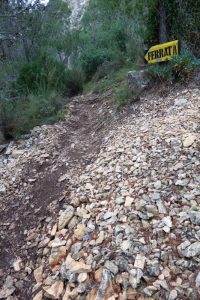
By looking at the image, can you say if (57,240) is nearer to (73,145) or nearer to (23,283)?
(23,283)

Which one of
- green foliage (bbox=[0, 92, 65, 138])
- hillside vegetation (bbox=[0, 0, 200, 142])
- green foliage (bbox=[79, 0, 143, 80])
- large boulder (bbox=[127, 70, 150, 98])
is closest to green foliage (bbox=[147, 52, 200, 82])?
hillside vegetation (bbox=[0, 0, 200, 142])

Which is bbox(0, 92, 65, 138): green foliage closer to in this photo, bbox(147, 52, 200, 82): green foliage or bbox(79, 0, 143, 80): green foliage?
bbox(147, 52, 200, 82): green foliage

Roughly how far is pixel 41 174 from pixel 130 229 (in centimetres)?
155

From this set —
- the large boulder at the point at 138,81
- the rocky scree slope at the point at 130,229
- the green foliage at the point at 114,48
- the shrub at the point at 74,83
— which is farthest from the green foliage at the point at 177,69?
the shrub at the point at 74,83

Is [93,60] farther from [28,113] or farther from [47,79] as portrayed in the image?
[28,113]

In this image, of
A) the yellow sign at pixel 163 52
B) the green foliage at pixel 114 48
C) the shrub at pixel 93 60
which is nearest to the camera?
the yellow sign at pixel 163 52

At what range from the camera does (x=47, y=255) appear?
2.36m

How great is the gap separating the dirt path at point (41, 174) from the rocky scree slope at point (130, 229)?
92mm

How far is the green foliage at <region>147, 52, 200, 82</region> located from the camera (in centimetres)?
439

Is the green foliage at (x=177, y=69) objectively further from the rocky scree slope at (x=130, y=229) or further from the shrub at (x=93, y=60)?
the shrub at (x=93, y=60)

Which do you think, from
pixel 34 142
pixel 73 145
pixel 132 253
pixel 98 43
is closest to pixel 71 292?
pixel 132 253

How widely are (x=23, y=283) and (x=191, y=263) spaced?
1.24m

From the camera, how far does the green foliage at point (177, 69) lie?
173 inches

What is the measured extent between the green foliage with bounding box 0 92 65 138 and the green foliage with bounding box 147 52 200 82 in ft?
5.52
